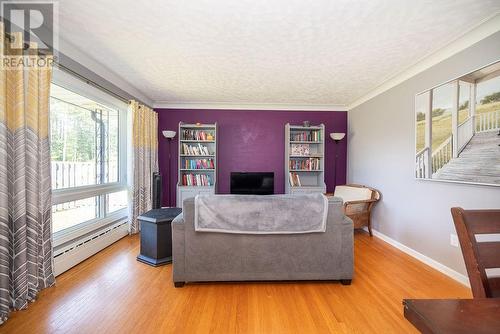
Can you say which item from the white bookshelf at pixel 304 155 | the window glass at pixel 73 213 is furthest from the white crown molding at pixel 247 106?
the window glass at pixel 73 213

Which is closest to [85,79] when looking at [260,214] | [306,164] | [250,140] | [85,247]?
Result: [85,247]

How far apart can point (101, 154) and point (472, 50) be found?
14.7ft

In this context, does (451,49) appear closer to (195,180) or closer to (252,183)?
(252,183)

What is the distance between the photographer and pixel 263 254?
2.02m

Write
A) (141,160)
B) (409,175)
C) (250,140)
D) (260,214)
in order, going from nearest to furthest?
(260,214), (409,175), (141,160), (250,140)

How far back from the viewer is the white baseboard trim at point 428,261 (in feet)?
7.04

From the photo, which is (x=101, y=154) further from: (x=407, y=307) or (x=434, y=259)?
(x=434, y=259)

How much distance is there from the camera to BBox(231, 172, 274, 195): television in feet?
14.2

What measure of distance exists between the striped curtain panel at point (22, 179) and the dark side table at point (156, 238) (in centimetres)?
85

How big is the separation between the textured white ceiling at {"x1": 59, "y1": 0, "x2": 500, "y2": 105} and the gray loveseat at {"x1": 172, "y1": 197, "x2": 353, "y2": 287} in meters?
1.58

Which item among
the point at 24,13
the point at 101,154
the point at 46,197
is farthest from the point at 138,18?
the point at 101,154

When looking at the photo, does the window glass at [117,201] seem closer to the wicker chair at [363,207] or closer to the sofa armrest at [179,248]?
the sofa armrest at [179,248]

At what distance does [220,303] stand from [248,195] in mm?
914

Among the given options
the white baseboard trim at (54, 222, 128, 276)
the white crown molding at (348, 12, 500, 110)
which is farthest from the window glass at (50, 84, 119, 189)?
the white crown molding at (348, 12, 500, 110)
